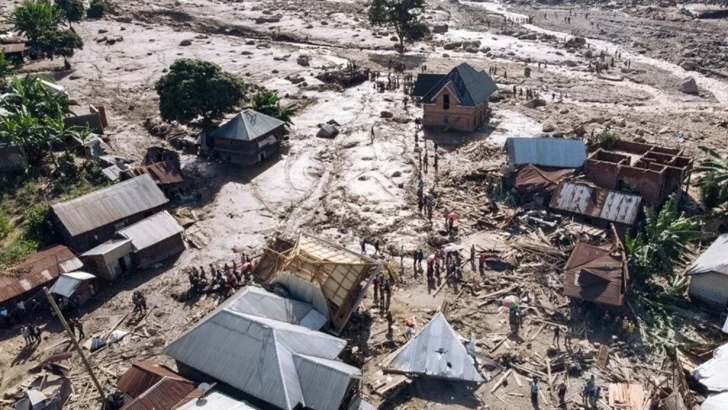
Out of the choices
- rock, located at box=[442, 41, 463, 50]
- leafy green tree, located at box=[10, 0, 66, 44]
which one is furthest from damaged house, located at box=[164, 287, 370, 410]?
rock, located at box=[442, 41, 463, 50]

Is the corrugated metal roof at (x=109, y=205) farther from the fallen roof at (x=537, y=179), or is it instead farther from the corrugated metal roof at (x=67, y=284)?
the fallen roof at (x=537, y=179)

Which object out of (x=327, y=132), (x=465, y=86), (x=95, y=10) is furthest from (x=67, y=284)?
(x=95, y=10)

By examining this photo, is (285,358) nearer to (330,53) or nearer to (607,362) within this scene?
(607,362)

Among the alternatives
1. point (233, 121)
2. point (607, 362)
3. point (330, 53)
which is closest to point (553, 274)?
point (607, 362)

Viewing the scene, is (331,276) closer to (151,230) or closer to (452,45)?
(151,230)

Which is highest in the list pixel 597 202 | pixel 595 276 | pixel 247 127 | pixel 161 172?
pixel 247 127

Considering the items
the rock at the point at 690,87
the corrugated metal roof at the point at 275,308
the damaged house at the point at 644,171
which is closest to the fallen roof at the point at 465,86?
the damaged house at the point at 644,171
